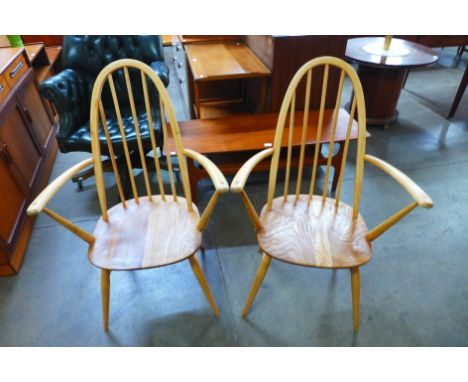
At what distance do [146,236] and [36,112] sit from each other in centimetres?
165

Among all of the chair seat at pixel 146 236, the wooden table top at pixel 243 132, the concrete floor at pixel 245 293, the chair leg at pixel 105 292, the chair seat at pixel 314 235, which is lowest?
the concrete floor at pixel 245 293

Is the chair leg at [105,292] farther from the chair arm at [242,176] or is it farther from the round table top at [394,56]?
the round table top at [394,56]

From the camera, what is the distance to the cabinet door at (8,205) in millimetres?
1495

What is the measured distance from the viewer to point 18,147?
1.78 metres

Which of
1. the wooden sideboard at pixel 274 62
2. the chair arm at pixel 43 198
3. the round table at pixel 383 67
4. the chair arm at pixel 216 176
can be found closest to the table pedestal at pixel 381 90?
the round table at pixel 383 67

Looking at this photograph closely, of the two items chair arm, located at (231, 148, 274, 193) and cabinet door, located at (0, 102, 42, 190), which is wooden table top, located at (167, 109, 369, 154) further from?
cabinet door, located at (0, 102, 42, 190)

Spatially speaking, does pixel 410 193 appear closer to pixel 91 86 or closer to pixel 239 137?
pixel 239 137

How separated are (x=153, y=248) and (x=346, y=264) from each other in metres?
0.69

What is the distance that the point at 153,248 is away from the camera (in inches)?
43.8

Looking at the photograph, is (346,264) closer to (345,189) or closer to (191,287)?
(191,287)

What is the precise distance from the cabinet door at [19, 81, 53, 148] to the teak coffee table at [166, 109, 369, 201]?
3.44 feet

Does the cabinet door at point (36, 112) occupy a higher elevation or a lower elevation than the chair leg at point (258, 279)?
higher

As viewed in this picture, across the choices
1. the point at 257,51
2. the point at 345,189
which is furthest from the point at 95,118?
the point at 345,189

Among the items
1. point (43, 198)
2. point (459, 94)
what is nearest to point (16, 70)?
point (43, 198)
